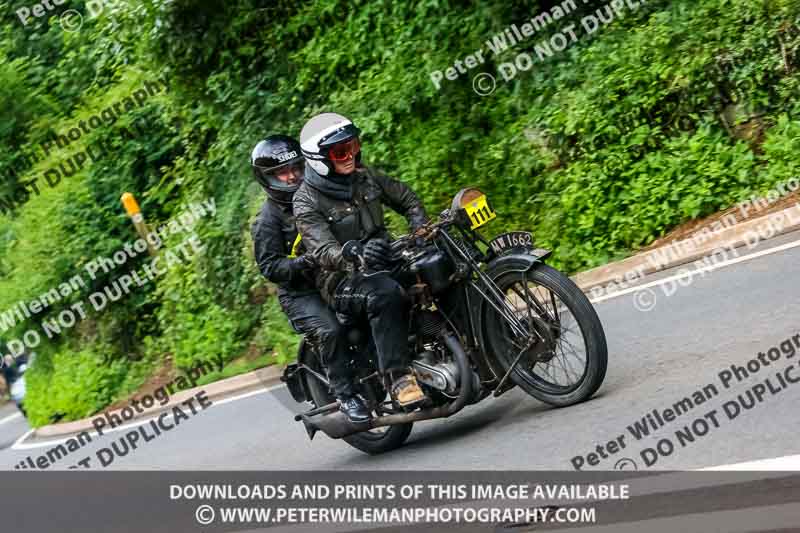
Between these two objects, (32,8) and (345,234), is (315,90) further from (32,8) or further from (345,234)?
(32,8)

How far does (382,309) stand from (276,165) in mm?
1278

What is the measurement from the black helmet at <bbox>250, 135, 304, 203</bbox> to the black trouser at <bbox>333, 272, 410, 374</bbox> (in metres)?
0.78

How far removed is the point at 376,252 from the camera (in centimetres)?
646

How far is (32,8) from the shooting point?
75.1 feet

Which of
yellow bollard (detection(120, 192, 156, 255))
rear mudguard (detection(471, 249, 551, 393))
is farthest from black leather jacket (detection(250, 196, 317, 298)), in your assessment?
yellow bollard (detection(120, 192, 156, 255))

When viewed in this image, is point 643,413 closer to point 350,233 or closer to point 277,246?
point 350,233

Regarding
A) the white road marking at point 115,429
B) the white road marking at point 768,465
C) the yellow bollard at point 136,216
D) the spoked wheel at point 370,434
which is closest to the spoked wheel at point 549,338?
the spoked wheel at point 370,434

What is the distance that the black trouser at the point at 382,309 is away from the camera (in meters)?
6.62

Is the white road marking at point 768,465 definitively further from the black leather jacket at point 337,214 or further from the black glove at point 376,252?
the black leather jacket at point 337,214

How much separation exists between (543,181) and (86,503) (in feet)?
19.4

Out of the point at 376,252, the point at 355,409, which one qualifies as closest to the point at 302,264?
the point at 376,252

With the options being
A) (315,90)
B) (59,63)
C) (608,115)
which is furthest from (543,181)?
(59,63)

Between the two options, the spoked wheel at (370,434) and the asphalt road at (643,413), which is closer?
the asphalt road at (643,413)

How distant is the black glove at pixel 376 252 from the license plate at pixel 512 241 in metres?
0.67
